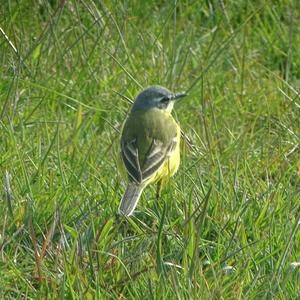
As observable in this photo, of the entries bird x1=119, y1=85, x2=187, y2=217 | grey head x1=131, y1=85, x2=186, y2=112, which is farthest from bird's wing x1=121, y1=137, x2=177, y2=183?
grey head x1=131, y1=85, x2=186, y2=112

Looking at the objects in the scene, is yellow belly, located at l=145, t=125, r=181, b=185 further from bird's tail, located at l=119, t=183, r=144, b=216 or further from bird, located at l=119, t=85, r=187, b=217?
bird's tail, located at l=119, t=183, r=144, b=216

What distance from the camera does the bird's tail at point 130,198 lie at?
568 cm

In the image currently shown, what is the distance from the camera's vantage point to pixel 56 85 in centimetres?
759

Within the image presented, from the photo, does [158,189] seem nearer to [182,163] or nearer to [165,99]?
[182,163]

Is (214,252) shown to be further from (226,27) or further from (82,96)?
(226,27)

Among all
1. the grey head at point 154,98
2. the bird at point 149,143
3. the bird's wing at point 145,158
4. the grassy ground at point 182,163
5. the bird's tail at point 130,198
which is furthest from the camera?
the grey head at point 154,98

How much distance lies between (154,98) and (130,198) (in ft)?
4.50

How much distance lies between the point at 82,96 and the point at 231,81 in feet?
3.64

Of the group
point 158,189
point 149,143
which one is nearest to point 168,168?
point 158,189

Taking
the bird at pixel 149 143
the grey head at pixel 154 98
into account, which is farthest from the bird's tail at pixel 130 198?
the grey head at pixel 154 98

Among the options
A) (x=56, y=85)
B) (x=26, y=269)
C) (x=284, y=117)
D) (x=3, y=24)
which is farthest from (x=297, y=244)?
(x=3, y=24)

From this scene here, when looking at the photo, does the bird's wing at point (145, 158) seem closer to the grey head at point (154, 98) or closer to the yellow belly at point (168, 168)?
the yellow belly at point (168, 168)

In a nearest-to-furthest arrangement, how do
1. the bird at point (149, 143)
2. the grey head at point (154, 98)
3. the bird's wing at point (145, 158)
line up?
the bird at point (149, 143) → the bird's wing at point (145, 158) → the grey head at point (154, 98)

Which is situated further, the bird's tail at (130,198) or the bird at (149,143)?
the bird at (149,143)
